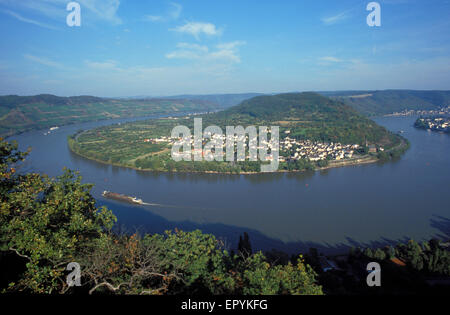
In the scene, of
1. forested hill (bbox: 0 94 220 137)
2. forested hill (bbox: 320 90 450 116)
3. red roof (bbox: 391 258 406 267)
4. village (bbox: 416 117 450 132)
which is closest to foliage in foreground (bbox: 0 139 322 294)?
red roof (bbox: 391 258 406 267)

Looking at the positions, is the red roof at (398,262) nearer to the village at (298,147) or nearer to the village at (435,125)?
the village at (298,147)

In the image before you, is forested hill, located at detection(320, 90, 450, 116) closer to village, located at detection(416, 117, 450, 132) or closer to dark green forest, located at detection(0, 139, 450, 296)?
village, located at detection(416, 117, 450, 132)

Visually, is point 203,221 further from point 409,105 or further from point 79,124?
point 409,105

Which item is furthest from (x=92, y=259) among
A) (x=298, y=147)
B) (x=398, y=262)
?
(x=298, y=147)

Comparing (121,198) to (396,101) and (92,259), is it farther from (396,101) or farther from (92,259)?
(396,101)

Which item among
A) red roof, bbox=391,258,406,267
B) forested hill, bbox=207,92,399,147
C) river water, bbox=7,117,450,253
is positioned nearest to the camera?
red roof, bbox=391,258,406,267
